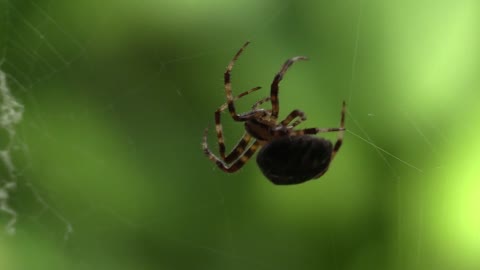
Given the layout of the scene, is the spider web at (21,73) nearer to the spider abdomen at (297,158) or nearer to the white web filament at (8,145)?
the white web filament at (8,145)

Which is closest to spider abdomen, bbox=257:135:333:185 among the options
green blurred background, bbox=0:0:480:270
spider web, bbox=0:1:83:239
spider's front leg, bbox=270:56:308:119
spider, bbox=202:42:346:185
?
spider, bbox=202:42:346:185

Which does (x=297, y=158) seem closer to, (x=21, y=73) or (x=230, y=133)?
(x=230, y=133)

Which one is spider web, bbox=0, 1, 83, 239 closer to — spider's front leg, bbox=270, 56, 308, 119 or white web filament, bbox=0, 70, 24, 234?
white web filament, bbox=0, 70, 24, 234

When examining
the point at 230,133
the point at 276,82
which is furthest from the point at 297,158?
the point at 230,133

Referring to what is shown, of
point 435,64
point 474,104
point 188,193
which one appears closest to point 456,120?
point 474,104

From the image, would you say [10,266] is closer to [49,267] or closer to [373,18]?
[49,267]

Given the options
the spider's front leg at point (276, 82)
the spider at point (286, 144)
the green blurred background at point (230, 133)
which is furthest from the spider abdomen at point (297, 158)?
the green blurred background at point (230, 133)
